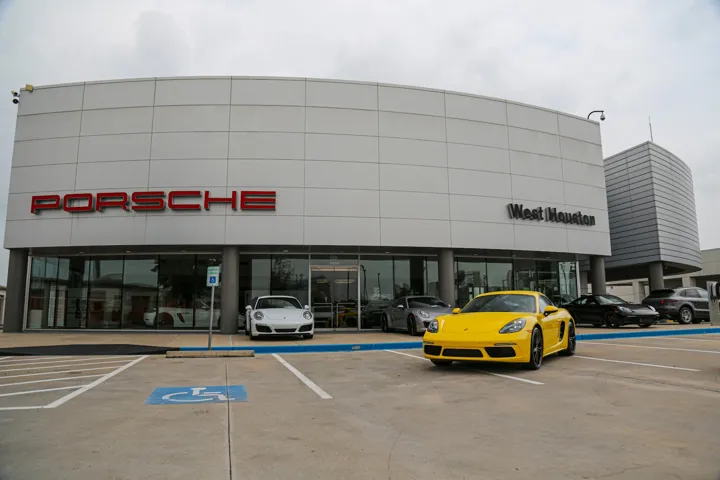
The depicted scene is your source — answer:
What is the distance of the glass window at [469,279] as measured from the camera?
20.6 m

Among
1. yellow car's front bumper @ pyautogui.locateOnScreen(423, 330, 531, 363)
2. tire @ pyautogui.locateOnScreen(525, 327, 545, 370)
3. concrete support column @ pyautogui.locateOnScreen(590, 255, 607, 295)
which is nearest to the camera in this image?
yellow car's front bumper @ pyautogui.locateOnScreen(423, 330, 531, 363)

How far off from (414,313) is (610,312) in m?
8.10

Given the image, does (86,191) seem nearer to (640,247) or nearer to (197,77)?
(197,77)

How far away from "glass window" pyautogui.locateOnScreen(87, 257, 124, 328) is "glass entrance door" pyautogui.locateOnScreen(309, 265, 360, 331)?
25.5 feet

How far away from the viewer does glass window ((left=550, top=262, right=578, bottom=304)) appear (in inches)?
893

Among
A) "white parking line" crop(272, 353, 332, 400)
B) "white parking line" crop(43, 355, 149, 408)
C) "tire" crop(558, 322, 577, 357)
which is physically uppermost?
"tire" crop(558, 322, 577, 357)

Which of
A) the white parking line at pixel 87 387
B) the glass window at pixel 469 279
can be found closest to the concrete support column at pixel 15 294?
the white parking line at pixel 87 387

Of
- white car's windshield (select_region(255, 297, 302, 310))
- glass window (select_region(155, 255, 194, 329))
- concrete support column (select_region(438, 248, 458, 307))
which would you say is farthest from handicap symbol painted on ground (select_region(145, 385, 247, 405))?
concrete support column (select_region(438, 248, 458, 307))

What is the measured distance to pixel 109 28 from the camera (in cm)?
377

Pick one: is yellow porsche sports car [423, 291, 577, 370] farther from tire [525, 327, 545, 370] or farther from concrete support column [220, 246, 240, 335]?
concrete support column [220, 246, 240, 335]

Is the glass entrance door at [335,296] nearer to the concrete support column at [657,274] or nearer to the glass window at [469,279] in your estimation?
the glass window at [469,279]

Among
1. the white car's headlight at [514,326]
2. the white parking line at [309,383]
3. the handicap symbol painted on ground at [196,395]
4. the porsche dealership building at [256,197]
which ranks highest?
the porsche dealership building at [256,197]

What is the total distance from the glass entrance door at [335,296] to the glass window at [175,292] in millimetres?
4815

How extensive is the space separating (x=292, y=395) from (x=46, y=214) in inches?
632
